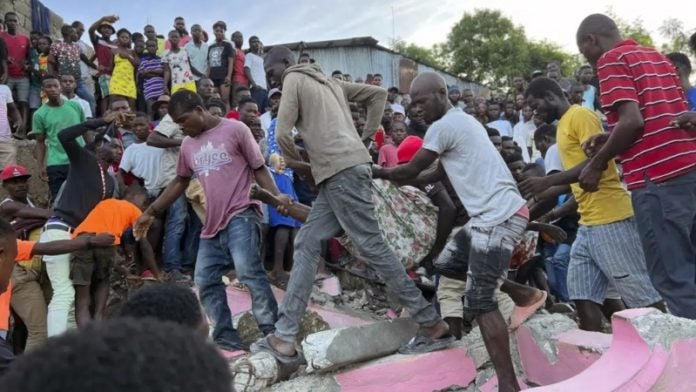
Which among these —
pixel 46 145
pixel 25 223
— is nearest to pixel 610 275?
pixel 25 223

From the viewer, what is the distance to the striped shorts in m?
3.45

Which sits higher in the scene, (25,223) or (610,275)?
(25,223)

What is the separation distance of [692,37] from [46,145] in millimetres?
6590

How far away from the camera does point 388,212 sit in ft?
13.6

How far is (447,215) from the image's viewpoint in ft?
14.3

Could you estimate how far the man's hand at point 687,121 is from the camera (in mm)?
2971

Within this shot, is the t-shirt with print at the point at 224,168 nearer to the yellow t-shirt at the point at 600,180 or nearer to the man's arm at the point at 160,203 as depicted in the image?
the man's arm at the point at 160,203

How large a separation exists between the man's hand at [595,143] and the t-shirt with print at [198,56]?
26.4 ft

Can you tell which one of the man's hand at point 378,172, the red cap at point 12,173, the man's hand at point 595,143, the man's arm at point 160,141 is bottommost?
the man's hand at point 378,172

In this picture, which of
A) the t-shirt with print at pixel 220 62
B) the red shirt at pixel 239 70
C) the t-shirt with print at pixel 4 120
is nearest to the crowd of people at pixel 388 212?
the t-shirt with print at pixel 4 120

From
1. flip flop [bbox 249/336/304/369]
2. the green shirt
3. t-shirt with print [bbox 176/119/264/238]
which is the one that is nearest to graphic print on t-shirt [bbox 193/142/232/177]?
t-shirt with print [bbox 176/119/264/238]

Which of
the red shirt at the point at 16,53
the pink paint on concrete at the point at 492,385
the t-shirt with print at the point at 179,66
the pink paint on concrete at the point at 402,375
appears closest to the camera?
the pink paint on concrete at the point at 402,375

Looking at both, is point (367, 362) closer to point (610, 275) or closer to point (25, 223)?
point (610, 275)

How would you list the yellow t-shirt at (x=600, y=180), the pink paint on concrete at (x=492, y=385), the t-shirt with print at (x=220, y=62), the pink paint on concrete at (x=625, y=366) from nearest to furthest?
the pink paint on concrete at (x=625, y=366) < the yellow t-shirt at (x=600, y=180) < the pink paint on concrete at (x=492, y=385) < the t-shirt with print at (x=220, y=62)
